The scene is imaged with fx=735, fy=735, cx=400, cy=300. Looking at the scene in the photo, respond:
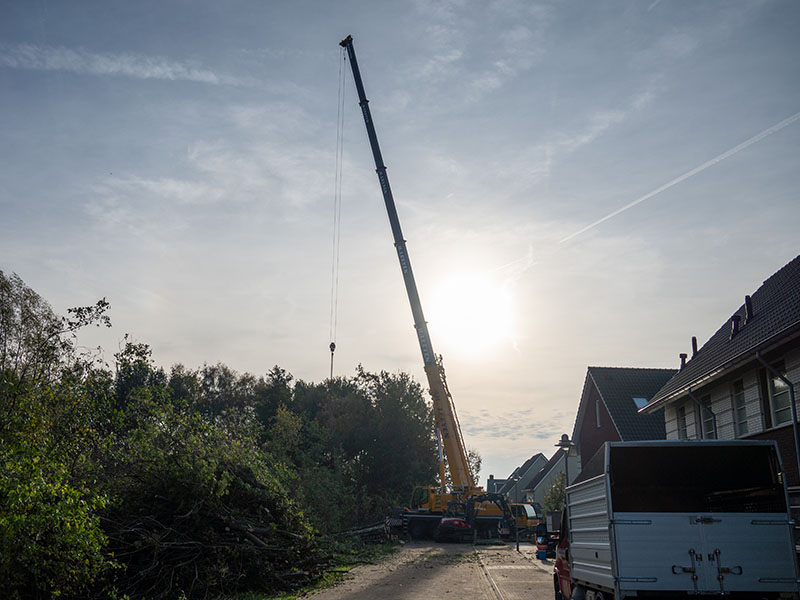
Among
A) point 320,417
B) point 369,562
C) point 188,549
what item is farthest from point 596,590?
point 320,417

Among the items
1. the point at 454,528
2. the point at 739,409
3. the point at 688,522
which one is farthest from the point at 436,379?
the point at 688,522

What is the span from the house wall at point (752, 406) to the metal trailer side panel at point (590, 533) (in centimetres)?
583

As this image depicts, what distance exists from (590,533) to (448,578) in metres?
8.28

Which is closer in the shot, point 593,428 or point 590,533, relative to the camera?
point 590,533

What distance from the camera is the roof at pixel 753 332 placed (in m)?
15.1

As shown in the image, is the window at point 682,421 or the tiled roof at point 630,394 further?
the tiled roof at point 630,394

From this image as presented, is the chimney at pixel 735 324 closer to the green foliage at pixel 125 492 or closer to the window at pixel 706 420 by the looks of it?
the window at pixel 706 420

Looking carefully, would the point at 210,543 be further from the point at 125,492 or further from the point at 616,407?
the point at 616,407

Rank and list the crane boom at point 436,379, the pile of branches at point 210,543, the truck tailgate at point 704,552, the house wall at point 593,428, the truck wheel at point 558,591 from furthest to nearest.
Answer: the house wall at point 593,428 → the crane boom at point 436,379 → the pile of branches at point 210,543 → the truck wheel at point 558,591 → the truck tailgate at point 704,552

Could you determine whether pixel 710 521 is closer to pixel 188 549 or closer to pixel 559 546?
pixel 559 546

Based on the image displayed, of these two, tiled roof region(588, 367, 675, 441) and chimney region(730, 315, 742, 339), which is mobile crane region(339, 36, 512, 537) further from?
chimney region(730, 315, 742, 339)

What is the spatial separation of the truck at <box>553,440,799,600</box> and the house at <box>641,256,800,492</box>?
5.27m

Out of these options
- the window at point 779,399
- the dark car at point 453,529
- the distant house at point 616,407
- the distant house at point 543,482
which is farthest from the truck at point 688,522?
the distant house at point 543,482

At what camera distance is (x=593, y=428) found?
112 feet
